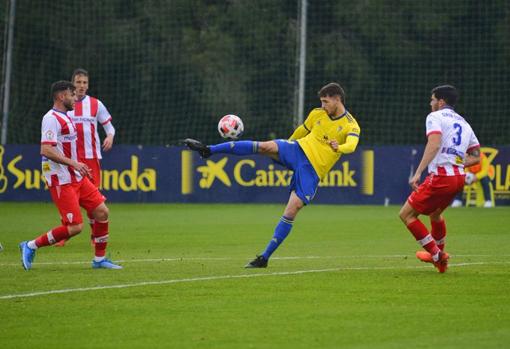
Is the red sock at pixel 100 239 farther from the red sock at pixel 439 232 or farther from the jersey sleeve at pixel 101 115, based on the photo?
the red sock at pixel 439 232

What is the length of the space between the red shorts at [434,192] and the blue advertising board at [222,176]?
1690cm

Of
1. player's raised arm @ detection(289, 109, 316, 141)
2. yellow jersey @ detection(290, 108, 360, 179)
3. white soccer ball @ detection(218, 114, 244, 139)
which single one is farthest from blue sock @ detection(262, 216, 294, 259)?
white soccer ball @ detection(218, 114, 244, 139)

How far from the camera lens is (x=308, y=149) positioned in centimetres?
1329

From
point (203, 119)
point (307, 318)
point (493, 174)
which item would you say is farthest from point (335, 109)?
point (203, 119)

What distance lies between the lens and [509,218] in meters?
23.7

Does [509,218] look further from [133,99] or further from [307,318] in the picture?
[133,99]

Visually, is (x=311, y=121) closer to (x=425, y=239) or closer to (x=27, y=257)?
(x=425, y=239)

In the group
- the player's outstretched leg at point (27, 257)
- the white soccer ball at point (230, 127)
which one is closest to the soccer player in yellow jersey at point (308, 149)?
the white soccer ball at point (230, 127)

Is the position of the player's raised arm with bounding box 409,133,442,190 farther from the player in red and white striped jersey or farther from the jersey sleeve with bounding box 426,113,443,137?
the player in red and white striped jersey

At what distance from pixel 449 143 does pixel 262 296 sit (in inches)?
122

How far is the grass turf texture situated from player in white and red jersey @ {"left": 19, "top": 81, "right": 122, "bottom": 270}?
32cm

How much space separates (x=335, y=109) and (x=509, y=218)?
445 inches

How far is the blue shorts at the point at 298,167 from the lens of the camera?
1316cm

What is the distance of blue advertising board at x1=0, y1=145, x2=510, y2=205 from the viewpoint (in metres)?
29.6
